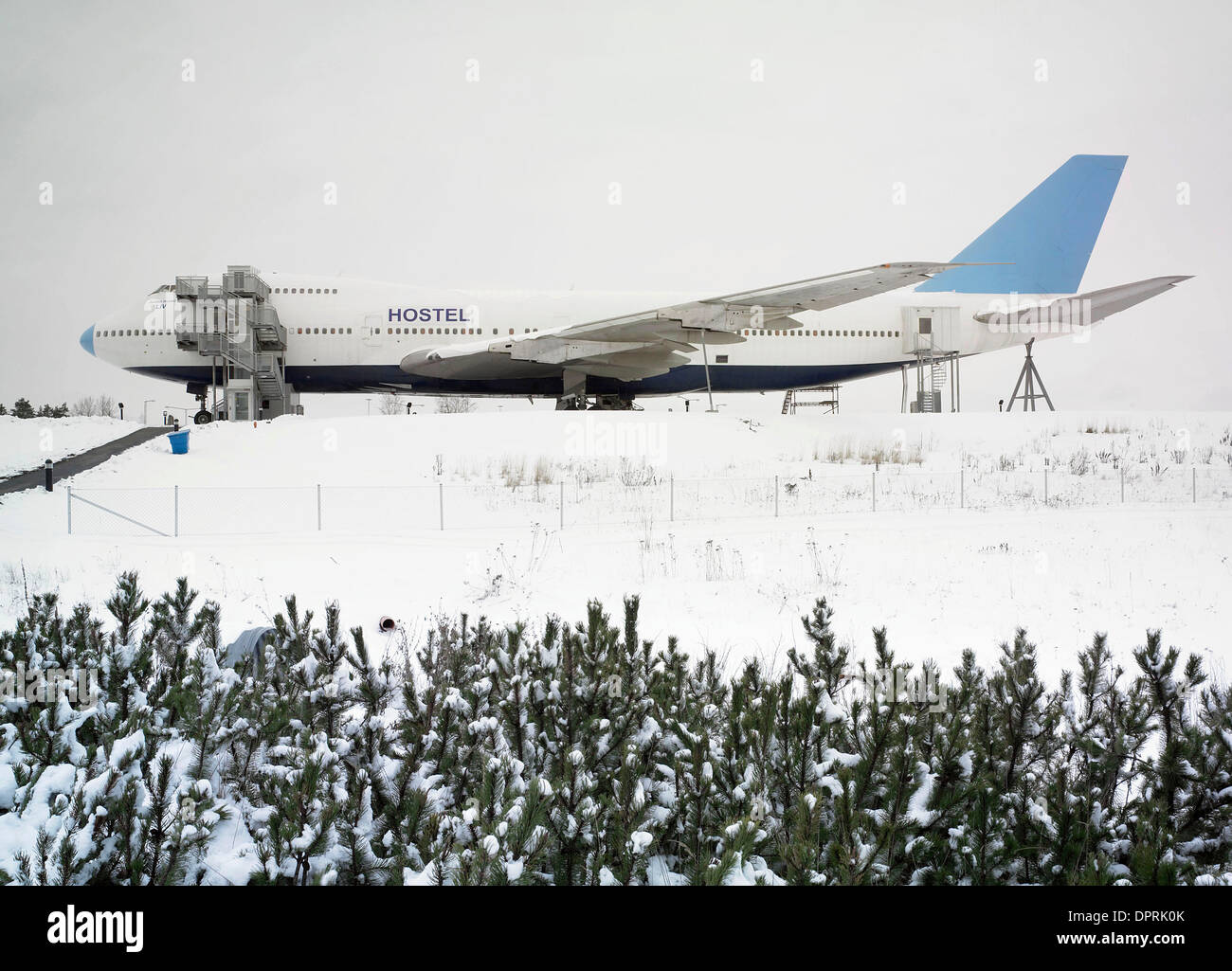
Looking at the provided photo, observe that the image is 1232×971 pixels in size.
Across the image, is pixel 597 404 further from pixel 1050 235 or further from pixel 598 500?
pixel 1050 235

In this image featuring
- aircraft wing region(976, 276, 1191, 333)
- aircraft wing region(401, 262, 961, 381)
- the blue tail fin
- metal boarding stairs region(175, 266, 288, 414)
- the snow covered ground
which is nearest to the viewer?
the snow covered ground

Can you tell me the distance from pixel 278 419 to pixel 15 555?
11637 millimetres

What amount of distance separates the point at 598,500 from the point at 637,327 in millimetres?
7803

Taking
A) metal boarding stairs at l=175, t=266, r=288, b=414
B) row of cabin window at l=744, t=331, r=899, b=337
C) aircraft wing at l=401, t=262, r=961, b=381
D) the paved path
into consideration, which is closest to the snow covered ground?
the paved path

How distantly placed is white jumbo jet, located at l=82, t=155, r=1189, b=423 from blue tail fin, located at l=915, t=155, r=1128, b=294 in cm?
5

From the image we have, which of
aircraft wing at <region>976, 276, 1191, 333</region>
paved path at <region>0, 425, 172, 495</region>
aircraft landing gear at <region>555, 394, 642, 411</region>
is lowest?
Result: paved path at <region>0, 425, 172, 495</region>

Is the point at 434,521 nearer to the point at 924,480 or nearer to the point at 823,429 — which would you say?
the point at 924,480

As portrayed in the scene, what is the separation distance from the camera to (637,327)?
21969 mm

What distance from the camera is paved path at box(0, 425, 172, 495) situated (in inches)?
603

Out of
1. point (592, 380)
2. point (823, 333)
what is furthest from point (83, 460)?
point (823, 333)

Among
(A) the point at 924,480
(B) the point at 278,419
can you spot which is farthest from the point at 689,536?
(B) the point at 278,419

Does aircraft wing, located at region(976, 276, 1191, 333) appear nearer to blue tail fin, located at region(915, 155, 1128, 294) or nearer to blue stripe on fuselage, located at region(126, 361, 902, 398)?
blue tail fin, located at region(915, 155, 1128, 294)

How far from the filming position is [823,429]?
22422 mm
